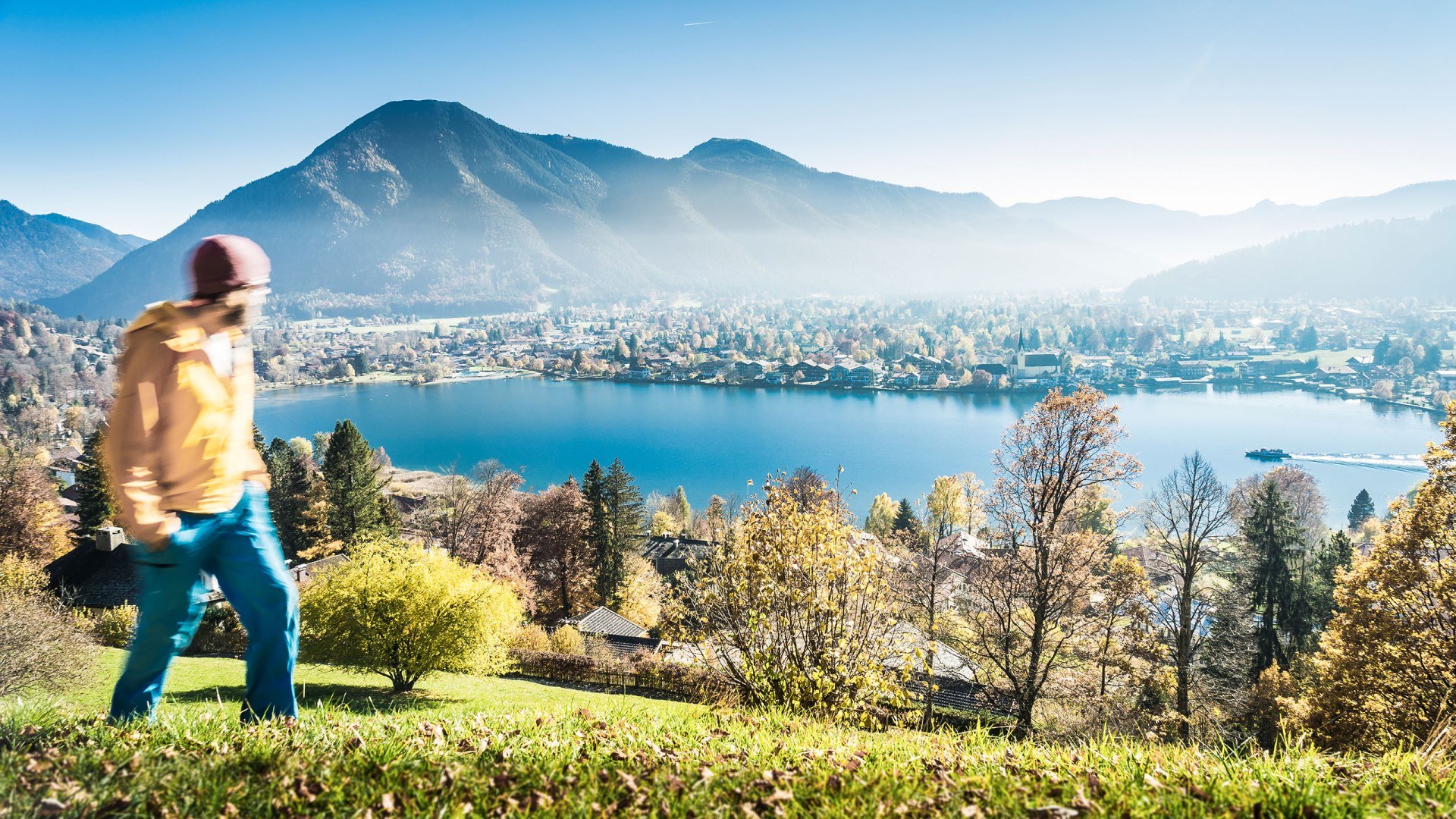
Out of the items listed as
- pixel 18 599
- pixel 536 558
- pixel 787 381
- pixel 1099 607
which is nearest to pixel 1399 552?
pixel 1099 607

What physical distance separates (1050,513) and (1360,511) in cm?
5019

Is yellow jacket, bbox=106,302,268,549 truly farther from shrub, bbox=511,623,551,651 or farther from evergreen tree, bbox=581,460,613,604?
evergreen tree, bbox=581,460,613,604

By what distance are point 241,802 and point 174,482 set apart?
49.5 inches

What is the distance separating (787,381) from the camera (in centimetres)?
11825

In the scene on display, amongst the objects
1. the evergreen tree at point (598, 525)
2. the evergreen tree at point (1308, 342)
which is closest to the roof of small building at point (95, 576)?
the evergreen tree at point (598, 525)

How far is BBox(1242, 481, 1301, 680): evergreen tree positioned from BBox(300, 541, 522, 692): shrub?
21155mm

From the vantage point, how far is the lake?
61344mm

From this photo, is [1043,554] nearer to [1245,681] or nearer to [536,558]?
[1245,681]

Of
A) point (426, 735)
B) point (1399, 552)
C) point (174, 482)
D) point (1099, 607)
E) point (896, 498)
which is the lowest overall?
point (896, 498)

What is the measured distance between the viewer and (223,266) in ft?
9.19

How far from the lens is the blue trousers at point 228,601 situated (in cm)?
264

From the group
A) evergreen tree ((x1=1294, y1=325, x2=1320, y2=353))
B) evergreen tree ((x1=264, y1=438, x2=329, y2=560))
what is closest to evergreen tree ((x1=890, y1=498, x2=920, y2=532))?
evergreen tree ((x1=264, y1=438, x2=329, y2=560))

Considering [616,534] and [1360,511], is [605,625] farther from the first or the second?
[1360,511]

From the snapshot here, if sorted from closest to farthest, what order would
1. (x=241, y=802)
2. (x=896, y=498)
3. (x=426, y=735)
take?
(x=241, y=802) → (x=426, y=735) → (x=896, y=498)
